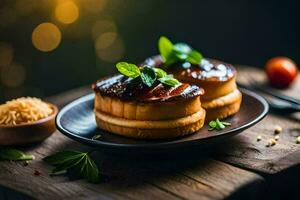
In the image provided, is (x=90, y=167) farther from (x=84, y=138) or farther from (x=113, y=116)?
(x=113, y=116)

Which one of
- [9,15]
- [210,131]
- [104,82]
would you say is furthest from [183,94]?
[9,15]

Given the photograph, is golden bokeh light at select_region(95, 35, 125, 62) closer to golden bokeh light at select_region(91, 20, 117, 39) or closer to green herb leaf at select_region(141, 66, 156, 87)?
golden bokeh light at select_region(91, 20, 117, 39)

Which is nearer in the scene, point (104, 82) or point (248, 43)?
point (104, 82)

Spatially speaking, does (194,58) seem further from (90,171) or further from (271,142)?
(90,171)

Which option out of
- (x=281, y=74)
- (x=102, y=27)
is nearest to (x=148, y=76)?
(x=281, y=74)

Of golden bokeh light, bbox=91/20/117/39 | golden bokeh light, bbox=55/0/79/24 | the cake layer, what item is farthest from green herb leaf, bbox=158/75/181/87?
golden bokeh light, bbox=91/20/117/39
